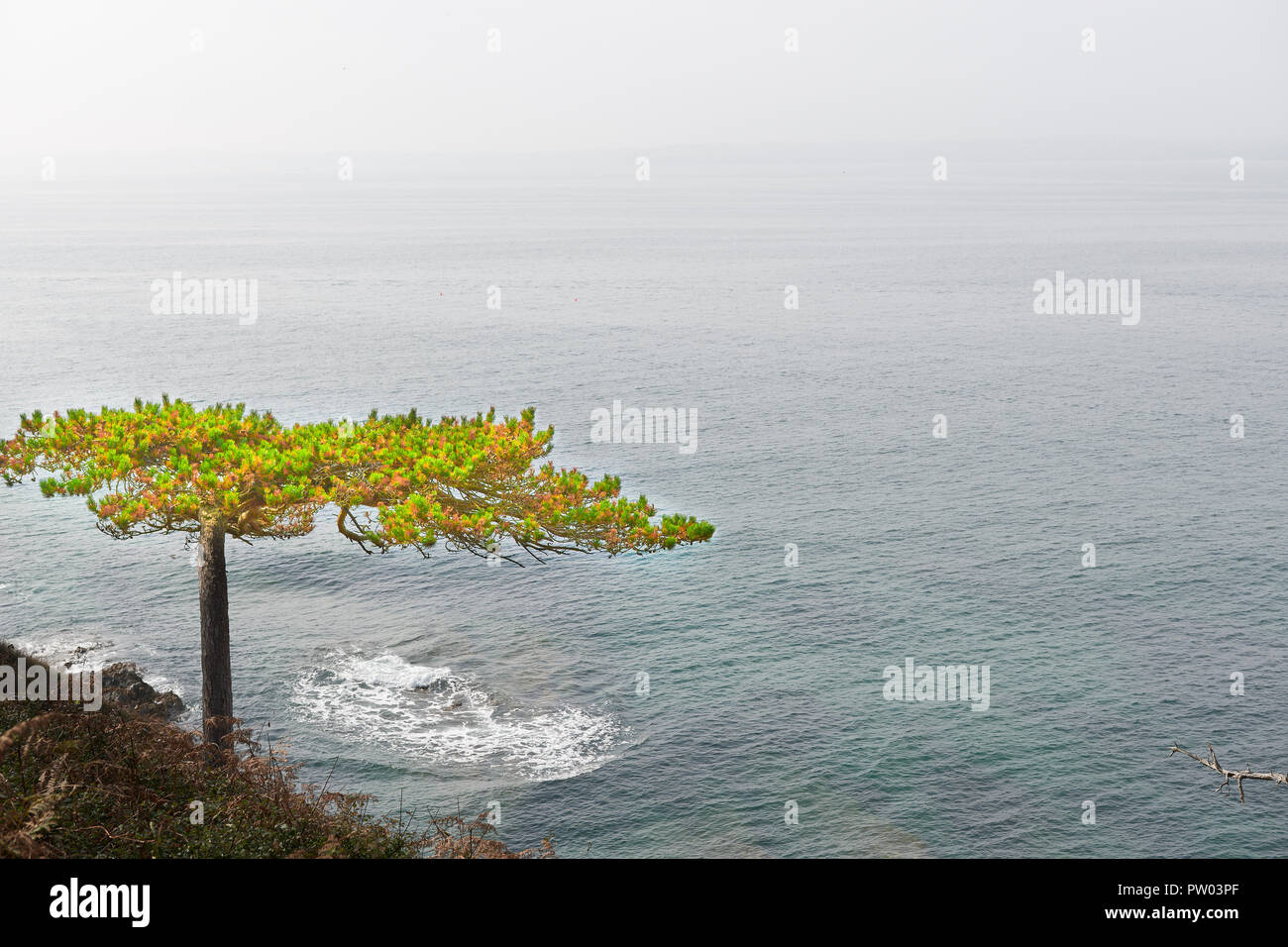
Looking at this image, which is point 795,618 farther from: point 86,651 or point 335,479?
point 335,479

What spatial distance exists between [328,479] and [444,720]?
2627cm

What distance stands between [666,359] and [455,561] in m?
70.2

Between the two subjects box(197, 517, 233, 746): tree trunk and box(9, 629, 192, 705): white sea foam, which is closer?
box(197, 517, 233, 746): tree trunk

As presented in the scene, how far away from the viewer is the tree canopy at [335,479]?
97.8 ft

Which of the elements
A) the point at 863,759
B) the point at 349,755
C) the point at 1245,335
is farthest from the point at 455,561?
the point at 1245,335

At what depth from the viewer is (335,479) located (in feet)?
101

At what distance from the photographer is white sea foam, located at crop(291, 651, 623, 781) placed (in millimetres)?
51500

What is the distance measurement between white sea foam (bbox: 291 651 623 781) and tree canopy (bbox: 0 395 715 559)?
2205 cm

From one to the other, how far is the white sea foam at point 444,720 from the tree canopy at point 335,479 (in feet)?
72.3

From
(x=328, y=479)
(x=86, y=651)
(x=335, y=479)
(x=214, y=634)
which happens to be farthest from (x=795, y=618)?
(x=335, y=479)

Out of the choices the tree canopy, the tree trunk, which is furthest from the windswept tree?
the tree trunk

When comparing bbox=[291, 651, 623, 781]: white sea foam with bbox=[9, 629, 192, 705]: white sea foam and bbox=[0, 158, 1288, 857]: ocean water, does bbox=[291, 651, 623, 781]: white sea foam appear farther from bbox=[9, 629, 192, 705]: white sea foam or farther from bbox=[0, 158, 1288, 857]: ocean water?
bbox=[9, 629, 192, 705]: white sea foam

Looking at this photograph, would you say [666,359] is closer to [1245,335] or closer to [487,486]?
[1245,335]

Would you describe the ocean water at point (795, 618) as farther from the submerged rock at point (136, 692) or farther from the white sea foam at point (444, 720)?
the submerged rock at point (136, 692)
